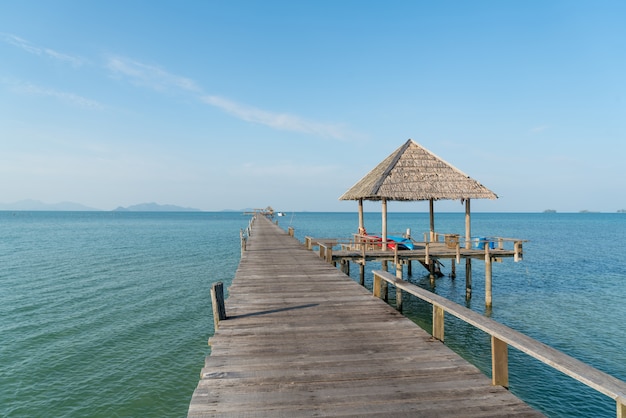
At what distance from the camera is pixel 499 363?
Result: 14.6ft

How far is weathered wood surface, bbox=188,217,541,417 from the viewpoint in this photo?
395cm

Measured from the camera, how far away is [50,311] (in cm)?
1492

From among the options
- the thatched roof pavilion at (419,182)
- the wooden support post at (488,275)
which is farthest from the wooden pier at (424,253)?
the thatched roof pavilion at (419,182)

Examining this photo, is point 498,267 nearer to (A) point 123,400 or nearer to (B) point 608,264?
(B) point 608,264

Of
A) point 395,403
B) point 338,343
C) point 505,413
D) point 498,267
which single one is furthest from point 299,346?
point 498,267

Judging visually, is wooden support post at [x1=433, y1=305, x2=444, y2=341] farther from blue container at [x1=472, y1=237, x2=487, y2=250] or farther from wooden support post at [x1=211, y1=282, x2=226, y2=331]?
blue container at [x1=472, y1=237, x2=487, y2=250]

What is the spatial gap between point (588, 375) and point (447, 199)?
51.3 ft

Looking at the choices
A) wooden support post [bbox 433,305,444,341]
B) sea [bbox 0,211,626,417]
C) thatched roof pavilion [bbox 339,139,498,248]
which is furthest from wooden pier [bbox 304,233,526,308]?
wooden support post [bbox 433,305,444,341]

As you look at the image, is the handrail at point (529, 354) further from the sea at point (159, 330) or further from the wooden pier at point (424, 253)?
the wooden pier at point (424, 253)

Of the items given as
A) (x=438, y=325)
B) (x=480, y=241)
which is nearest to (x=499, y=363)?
(x=438, y=325)

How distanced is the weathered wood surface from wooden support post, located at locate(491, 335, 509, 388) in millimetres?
110

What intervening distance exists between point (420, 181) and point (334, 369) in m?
15.1

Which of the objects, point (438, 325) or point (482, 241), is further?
point (482, 241)

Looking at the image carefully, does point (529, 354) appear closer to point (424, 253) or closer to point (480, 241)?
point (424, 253)
